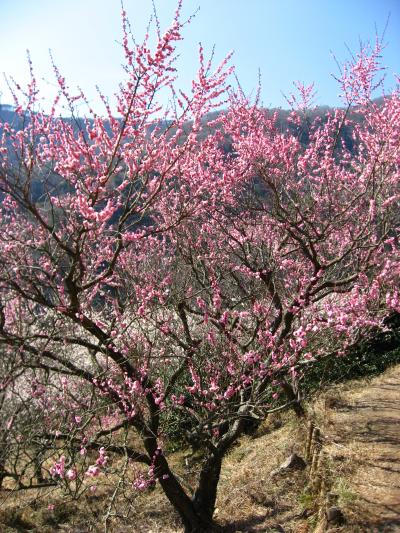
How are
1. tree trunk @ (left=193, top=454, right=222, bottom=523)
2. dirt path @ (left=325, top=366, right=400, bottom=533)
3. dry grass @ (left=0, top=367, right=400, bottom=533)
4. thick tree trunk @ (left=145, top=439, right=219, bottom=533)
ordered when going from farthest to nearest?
tree trunk @ (left=193, top=454, right=222, bottom=523), thick tree trunk @ (left=145, top=439, right=219, bottom=533), dry grass @ (left=0, top=367, right=400, bottom=533), dirt path @ (left=325, top=366, right=400, bottom=533)

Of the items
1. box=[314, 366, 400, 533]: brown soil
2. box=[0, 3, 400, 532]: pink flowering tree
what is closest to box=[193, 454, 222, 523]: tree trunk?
box=[0, 3, 400, 532]: pink flowering tree

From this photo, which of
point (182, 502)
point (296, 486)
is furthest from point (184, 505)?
point (296, 486)

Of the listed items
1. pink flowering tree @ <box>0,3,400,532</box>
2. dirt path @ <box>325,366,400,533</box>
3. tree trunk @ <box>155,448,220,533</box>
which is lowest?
tree trunk @ <box>155,448,220,533</box>

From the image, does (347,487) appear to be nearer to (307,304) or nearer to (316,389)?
(307,304)

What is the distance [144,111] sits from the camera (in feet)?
13.8

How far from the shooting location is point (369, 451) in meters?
5.03

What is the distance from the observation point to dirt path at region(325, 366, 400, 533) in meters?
3.97

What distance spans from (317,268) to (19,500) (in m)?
6.89

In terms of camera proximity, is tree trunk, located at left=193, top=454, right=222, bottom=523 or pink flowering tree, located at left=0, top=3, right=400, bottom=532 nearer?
pink flowering tree, located at left=0, top=3, right=400, bottom=532

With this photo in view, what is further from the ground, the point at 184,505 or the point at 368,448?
the point at 368,448

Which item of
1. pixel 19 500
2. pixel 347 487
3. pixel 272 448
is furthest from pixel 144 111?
pixel 19 500

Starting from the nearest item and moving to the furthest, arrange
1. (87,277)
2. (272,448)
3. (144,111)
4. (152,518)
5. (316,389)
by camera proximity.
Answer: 1. (144,111)
2. (87,277)
3. (152,518)
4. (272,448)
5. (316,389)

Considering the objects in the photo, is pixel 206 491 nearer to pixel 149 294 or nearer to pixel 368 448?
pixel 368 448

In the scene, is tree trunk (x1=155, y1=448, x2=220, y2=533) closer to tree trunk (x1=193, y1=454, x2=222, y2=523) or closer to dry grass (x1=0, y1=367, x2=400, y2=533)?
tree trunk (x1=193, y1=454, x2=222, y2=523)
